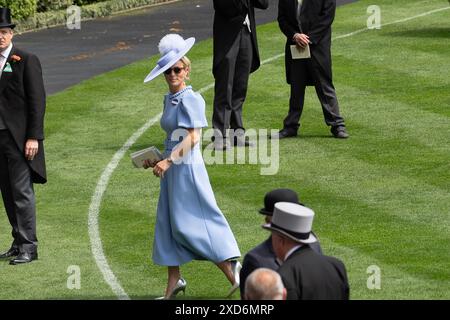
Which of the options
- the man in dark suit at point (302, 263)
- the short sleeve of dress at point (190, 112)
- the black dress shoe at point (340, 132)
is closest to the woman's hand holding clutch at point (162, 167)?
the short sleeve of dress at point (190, 112)

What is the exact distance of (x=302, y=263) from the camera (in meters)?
10.1

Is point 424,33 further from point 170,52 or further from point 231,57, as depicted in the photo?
point 170,52

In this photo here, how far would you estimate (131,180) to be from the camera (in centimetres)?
1869

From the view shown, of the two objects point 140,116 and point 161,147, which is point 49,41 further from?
point 161,147

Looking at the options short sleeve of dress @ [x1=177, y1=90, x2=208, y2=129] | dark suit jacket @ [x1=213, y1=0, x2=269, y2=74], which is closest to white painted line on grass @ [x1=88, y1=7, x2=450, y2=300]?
short sleeve of dress @ [x1=177, y1=90, x2=208, y2=129]

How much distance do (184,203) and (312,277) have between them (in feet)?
11.6

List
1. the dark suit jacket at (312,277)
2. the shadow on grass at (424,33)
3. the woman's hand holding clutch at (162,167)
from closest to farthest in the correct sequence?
the dark suit jacket at (312,277) < the woman's hand holding clutch at (162,167) < the shadow on grass at (424,33)

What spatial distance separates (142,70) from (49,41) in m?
3.89

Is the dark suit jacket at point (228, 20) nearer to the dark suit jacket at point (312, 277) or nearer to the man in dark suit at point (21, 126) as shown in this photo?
the man in dark suit at point (21, 126)

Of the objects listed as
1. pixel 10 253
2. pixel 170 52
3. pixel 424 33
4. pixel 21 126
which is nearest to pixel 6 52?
pixel 21 126

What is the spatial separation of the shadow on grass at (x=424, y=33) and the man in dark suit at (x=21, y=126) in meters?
14.4

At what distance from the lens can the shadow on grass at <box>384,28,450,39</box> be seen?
28359 millimetres

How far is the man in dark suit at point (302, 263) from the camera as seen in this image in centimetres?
993
